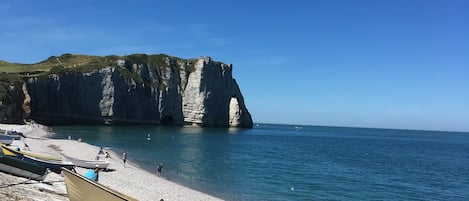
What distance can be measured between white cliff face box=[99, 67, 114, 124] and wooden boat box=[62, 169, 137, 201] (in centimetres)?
11007

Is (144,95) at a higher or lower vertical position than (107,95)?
higher

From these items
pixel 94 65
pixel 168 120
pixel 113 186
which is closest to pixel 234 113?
pixel 168 120

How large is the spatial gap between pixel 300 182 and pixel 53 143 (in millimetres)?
34892

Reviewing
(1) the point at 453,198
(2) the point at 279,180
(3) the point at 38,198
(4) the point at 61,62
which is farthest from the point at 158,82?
(3) the point at 38,198

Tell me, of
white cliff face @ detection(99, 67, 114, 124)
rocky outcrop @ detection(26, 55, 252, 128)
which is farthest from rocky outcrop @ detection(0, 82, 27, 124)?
white cliff face @ detection(99, 67, 114, 124)

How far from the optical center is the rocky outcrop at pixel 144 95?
365 feet

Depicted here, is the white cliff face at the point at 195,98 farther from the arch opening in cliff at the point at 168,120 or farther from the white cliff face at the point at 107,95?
the white cliff face at the point at 107,95

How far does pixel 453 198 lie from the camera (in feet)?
124

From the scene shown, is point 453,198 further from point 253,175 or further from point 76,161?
point 76,161

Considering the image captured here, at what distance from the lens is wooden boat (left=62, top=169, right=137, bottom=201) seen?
1416cm

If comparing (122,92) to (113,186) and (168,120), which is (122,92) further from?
(113,186)

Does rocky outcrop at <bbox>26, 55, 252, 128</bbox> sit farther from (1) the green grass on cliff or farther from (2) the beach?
(2) the beach

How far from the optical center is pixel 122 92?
127188 mm

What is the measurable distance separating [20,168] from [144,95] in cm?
11812
